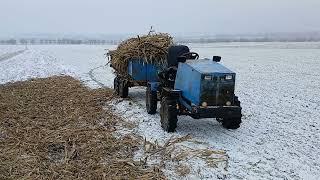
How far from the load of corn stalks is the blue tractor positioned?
1916mm

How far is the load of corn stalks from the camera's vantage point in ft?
51.2

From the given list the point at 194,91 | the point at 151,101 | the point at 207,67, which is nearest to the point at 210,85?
the point at 194,91

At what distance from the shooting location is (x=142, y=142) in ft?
35.4

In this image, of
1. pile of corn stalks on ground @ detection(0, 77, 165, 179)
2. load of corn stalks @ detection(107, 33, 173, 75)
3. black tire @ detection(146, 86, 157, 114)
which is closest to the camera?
pile of corn stalks on ground @ detection(0, 77, 165, 179)

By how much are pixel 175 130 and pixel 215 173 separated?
3300 millimetres

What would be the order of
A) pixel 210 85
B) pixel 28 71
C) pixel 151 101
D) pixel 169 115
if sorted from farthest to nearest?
pixel 28 71 < pixel 151 101 < pixel 169 115 < pixel 210 85

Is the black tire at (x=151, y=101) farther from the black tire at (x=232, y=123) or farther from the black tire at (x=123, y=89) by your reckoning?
the black tire at (x=123, y=89)

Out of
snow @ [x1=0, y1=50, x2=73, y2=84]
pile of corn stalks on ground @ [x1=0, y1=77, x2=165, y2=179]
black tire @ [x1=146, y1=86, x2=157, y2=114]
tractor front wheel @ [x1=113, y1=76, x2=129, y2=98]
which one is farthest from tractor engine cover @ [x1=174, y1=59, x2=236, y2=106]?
snow @ [x1=0, y1=50, x2=73, y2=84]

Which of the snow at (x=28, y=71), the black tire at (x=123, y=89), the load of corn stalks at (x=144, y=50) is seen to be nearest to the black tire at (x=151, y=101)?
the load of corn stalks at (x=144, y=50)

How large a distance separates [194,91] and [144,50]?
16.0 feet

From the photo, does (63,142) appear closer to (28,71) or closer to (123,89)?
(123,89)

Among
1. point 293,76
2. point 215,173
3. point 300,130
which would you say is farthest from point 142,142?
point 293,76

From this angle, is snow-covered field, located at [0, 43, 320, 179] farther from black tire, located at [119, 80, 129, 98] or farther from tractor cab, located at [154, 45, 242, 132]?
tractor cab, located at [154, 45, 242, 132]

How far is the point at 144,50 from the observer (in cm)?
1578
